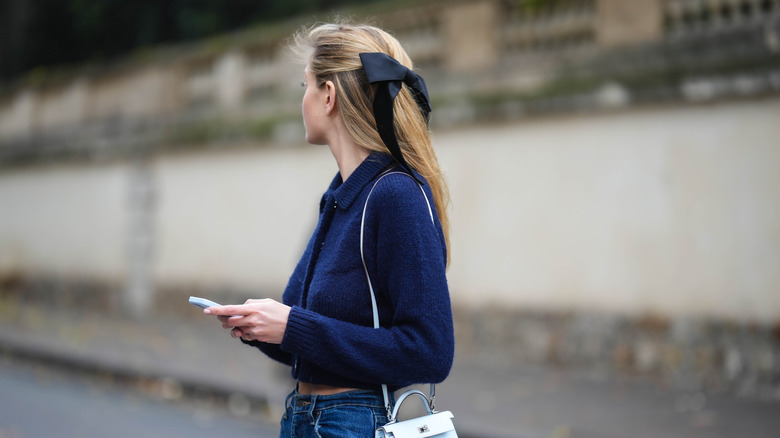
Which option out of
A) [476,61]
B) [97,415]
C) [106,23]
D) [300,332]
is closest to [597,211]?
[476,61]

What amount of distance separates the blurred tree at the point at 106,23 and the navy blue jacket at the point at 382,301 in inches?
570

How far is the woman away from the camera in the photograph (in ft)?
5.86

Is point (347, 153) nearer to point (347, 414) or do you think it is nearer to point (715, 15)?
point (347, 414)

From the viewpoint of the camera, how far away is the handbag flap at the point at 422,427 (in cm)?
184

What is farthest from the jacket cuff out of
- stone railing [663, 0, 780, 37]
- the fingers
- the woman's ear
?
stone railing [663, 0, 780, 37]

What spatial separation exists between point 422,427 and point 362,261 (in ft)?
1.42

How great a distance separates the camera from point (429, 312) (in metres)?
1.76

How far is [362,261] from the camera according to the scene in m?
1.87

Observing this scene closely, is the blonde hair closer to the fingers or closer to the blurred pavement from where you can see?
the fingers

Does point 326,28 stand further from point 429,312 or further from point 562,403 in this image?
point 562,403

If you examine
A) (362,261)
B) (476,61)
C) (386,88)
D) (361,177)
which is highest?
(476,61)

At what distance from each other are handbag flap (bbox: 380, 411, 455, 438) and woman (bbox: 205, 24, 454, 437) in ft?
0.29

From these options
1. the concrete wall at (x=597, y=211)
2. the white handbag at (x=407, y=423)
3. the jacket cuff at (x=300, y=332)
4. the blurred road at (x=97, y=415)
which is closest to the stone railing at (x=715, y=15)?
the concrete wall at (x=597, y=211)

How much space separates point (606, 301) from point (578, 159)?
143 cm
